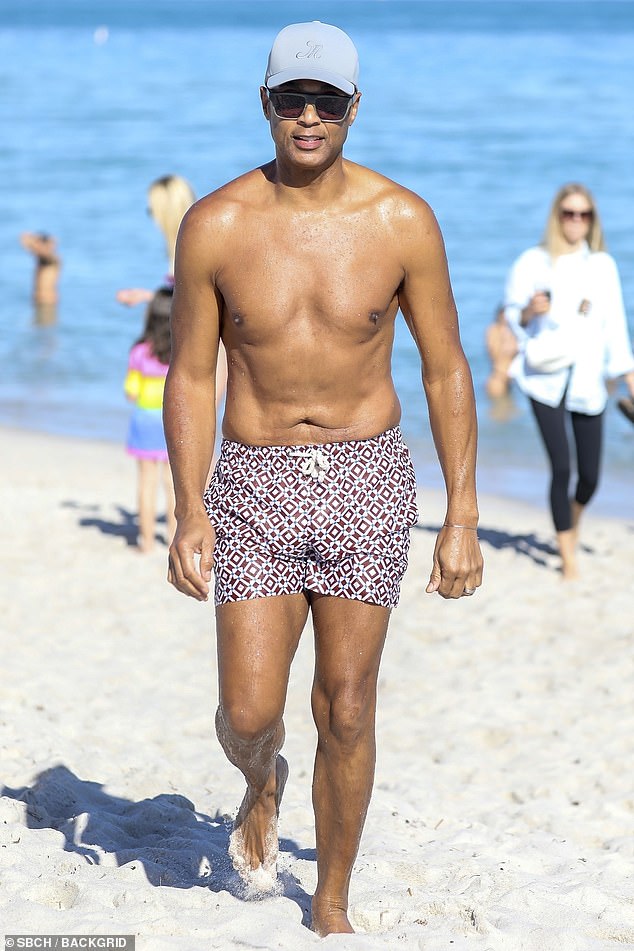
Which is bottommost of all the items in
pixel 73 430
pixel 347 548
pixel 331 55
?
pixel 73 430

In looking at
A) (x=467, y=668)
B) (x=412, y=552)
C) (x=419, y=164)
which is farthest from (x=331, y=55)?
(x=419, y=164)

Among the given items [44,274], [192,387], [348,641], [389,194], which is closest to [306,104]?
[389,194]

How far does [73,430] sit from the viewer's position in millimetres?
13258

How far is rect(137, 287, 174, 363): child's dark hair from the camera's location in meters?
8.10

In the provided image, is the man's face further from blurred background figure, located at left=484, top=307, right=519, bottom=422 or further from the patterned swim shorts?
blurred background figure, located at left=484, top=307, right=519, bottom=422

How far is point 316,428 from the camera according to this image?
148 inches

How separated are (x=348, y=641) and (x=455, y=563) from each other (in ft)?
1.14

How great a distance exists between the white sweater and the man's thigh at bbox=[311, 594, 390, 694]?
4.47 meters

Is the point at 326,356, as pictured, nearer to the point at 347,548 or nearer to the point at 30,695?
the point at 347,548

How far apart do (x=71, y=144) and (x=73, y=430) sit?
2365 centimetres

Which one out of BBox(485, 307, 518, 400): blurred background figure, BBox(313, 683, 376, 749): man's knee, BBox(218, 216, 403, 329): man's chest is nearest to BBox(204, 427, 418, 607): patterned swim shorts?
BBox(313, 683, 376, 749): man's knee

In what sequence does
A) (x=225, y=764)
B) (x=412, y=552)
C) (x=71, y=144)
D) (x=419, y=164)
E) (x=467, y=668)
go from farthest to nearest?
(x=71, y=144) → (x=419, y=164) → (x=412, y=552) → (x=467, y=668) → (x=225, y=764)

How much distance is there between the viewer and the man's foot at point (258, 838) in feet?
13.4

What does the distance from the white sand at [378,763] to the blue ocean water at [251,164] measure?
348 centimetres
